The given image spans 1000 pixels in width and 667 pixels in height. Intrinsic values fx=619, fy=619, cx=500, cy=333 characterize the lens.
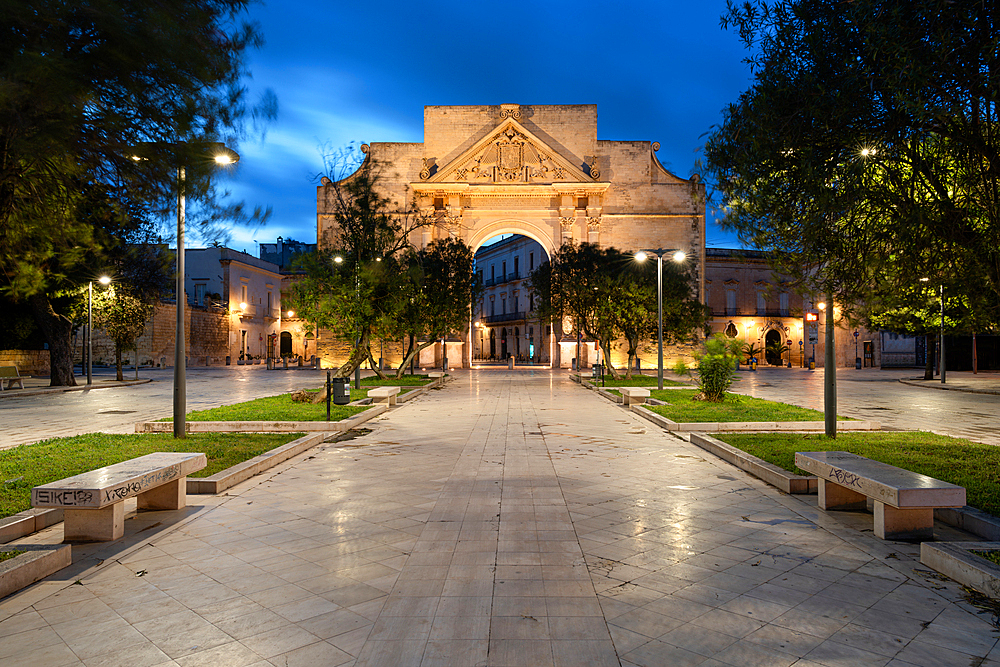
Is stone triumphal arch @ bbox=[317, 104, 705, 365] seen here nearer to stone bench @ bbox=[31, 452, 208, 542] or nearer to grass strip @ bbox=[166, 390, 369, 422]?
grass strip @ bbox=[166, 390, 369, 422]

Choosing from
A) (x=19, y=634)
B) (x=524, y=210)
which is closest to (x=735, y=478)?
(x=19, y=634)

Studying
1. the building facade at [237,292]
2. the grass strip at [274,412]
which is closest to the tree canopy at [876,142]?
the grass strip at [274,412]

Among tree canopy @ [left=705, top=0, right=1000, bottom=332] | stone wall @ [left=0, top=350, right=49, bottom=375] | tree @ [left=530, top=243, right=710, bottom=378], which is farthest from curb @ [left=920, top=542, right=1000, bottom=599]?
stone wall @ [left=0, top=350, right=49, bottom=375]

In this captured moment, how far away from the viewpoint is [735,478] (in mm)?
7625

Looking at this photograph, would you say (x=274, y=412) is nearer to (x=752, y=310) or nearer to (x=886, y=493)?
(x=886, y=493)

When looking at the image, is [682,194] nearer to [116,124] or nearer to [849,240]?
[849,240]

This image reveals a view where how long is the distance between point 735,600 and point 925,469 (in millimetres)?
4570

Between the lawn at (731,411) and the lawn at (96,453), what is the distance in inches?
309

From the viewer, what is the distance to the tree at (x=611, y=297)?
24.3 m

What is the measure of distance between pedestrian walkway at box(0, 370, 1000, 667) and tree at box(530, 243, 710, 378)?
17.4 metres

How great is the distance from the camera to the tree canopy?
5.40 meters

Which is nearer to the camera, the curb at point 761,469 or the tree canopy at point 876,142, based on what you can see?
the tree canopy at point 876,142

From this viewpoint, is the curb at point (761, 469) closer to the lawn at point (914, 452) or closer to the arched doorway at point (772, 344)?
the lawn at point (914, 452)

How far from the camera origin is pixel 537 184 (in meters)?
39.8
